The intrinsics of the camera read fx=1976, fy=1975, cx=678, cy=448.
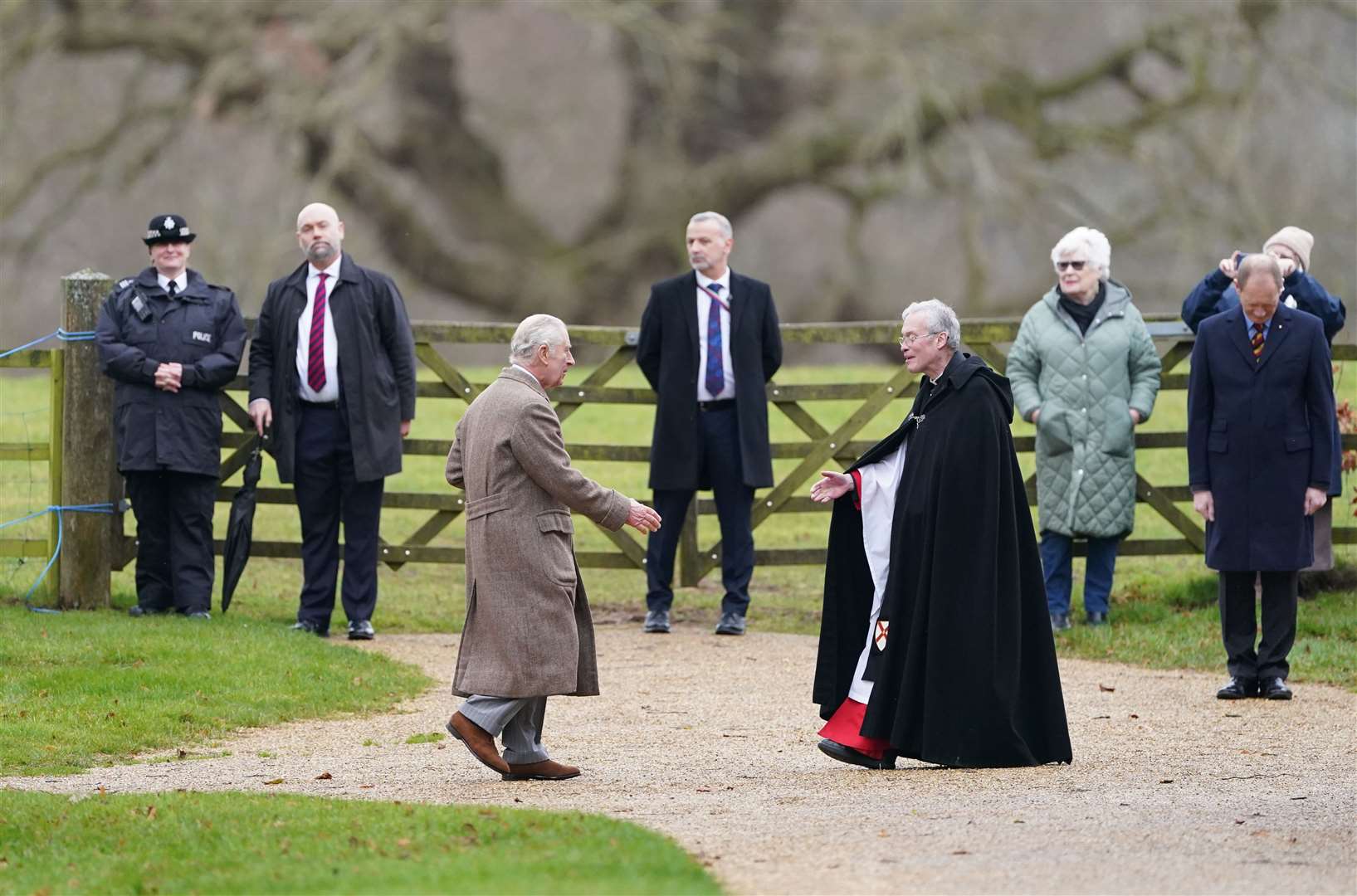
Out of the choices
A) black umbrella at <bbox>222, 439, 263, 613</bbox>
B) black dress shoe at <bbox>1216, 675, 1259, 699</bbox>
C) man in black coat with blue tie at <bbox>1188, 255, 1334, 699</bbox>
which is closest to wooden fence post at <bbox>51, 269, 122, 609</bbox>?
black umbrella at <bbox>222, 439, 263, 613</bbox>

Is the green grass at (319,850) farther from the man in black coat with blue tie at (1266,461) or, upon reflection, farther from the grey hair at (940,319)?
the man in black coat with blue tie at (1266,461)

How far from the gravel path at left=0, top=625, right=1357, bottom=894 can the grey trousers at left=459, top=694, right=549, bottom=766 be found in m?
0.16

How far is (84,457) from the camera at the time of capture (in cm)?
1155

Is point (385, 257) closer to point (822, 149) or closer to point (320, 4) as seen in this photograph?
point (320, 4)

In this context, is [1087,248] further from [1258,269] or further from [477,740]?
[477,740]

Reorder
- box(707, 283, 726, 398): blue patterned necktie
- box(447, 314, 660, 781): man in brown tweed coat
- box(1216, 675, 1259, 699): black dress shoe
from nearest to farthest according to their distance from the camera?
box(447, 314, 660, 781): man in brown tweed coat < box(1216, 675, 1259, 699): black dress shoe < box(707, 283, 726, 398): blue patterned necktie

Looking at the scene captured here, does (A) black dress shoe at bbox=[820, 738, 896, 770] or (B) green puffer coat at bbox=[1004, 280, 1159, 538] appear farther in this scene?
(B) green puffer coat at bbox=[1004, 280, 1159, 538]

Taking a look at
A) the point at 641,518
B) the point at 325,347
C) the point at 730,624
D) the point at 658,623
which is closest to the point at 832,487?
the point at 641,518

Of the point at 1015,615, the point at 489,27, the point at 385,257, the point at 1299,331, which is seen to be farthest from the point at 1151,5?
the point at 1015,615

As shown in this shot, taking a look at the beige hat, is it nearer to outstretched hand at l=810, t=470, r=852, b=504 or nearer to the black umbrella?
outstretched hand at l=810, t=470, r=852, b=504

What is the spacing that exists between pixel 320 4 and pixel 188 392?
1758 cm

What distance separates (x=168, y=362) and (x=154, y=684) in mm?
2429

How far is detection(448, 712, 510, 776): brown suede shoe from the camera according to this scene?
7.45 metres

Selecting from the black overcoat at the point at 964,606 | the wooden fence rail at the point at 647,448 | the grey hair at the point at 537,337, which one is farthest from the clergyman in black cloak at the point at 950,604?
the wooden fence rail at the point at 647,448
